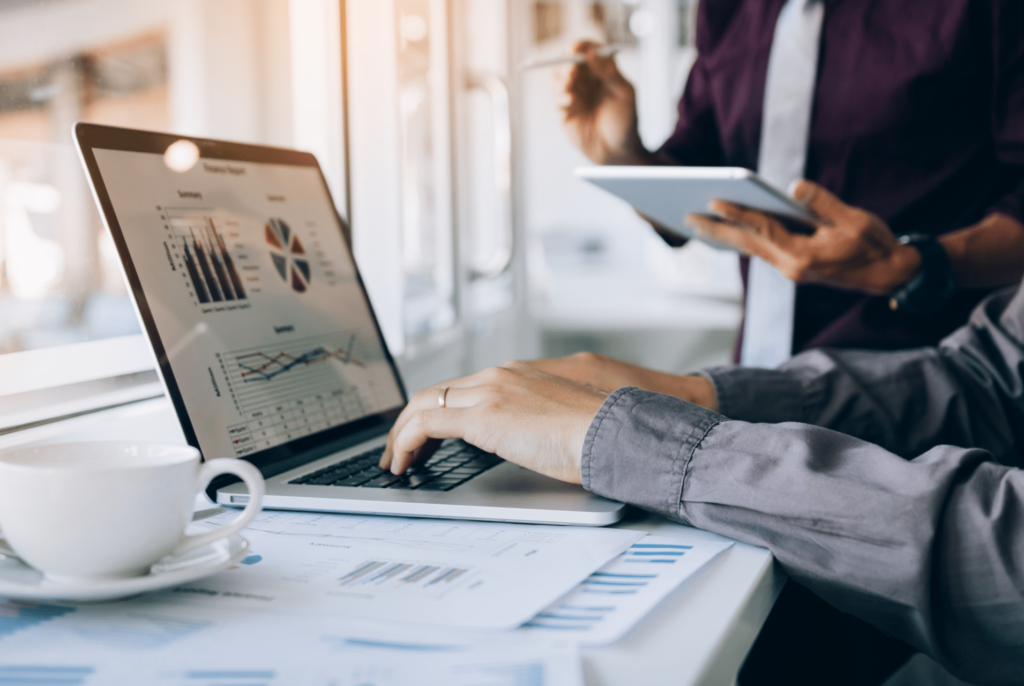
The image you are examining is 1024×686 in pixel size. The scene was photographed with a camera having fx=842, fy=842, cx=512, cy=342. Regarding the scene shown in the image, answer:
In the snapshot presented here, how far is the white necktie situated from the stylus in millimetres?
246

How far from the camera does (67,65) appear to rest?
901 mm

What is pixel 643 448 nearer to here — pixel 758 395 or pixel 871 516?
A: pixel 871 516

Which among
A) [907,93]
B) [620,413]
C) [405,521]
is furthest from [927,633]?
[907,93]

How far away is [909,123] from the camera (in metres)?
1.15

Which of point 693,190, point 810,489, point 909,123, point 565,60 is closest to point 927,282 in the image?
point 909,123

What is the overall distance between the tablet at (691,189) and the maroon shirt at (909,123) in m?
0.20

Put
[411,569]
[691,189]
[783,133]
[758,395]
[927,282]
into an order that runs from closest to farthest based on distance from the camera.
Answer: [411,569] < [758,395] < [691,189] < [927,282] < [783,133]

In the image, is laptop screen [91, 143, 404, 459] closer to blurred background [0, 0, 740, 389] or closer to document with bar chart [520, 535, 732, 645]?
blurred background [0, 0, 740, 389]

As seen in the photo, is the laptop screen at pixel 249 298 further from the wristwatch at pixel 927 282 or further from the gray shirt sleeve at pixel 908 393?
the wristwatch at pixel 927 282

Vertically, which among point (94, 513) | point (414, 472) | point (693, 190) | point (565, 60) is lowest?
point (414, 472)

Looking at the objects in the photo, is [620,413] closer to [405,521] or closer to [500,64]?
[405,521]

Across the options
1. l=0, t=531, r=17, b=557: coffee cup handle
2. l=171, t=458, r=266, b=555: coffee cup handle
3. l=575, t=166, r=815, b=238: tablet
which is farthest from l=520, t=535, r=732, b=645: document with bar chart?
l=575, t=166, r=815, b=238: tablet

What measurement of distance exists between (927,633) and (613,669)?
235 millimetres

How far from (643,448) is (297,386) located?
0.38m
